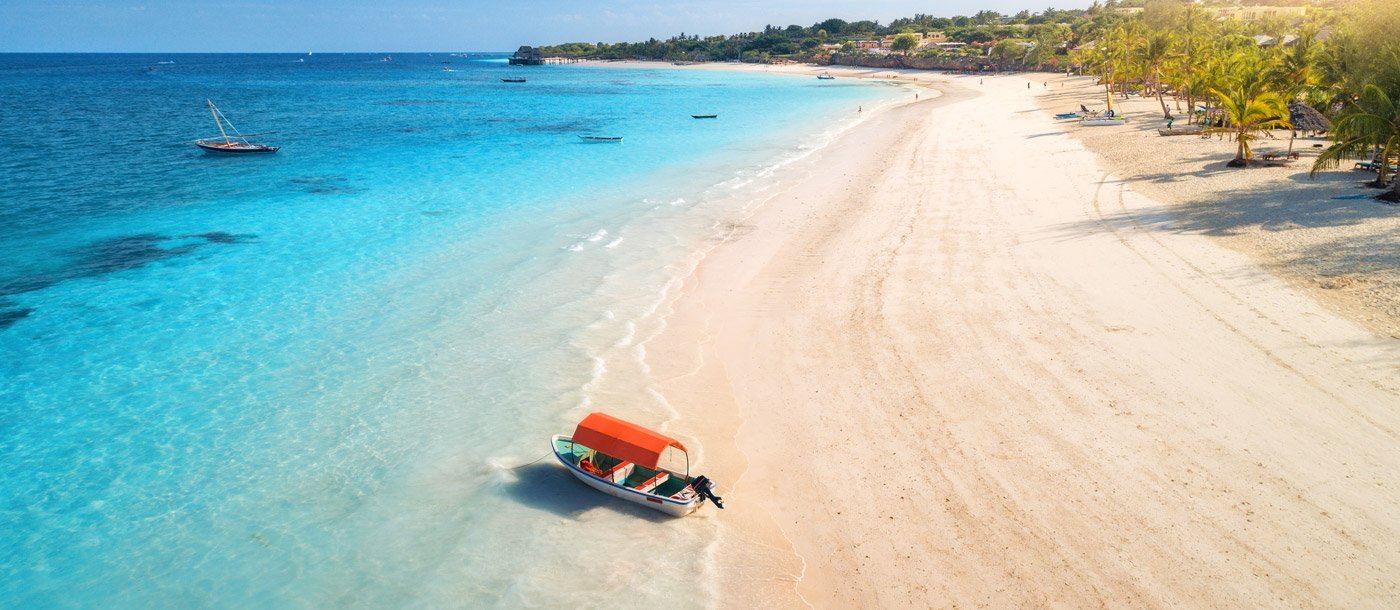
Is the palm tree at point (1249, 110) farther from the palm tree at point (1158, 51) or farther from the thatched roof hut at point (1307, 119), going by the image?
the palm tree at point (1158, 51)

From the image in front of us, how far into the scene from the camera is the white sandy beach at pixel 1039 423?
29.5 feet

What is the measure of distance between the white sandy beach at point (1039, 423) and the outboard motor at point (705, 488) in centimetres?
34

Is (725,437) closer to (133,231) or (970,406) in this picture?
(970,406)

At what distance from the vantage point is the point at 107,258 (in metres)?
23.0

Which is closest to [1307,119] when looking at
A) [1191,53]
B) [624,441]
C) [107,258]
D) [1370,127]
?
[1370,127]

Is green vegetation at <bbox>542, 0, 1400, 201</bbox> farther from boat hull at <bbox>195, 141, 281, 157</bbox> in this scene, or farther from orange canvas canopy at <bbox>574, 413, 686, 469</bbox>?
boat hull at <bbox>195, 141, 281, 157</bbox>

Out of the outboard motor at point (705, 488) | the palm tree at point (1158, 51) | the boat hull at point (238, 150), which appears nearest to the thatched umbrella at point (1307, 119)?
the palm tree at point (1158, 51)

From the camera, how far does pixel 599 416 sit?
11672mm

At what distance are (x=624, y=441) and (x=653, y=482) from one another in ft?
2.88

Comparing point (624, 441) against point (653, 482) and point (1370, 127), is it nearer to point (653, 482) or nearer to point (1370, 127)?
point (653, 482)

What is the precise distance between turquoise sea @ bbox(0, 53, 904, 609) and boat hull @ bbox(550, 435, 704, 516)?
0.25 meters

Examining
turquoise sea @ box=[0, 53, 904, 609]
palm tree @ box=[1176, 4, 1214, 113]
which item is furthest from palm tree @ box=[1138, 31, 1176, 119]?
turquoise sea @ box=[0, 53, 904, 609]

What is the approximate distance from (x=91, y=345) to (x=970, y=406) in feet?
69.5

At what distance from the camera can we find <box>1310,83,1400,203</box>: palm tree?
20.7 metres
